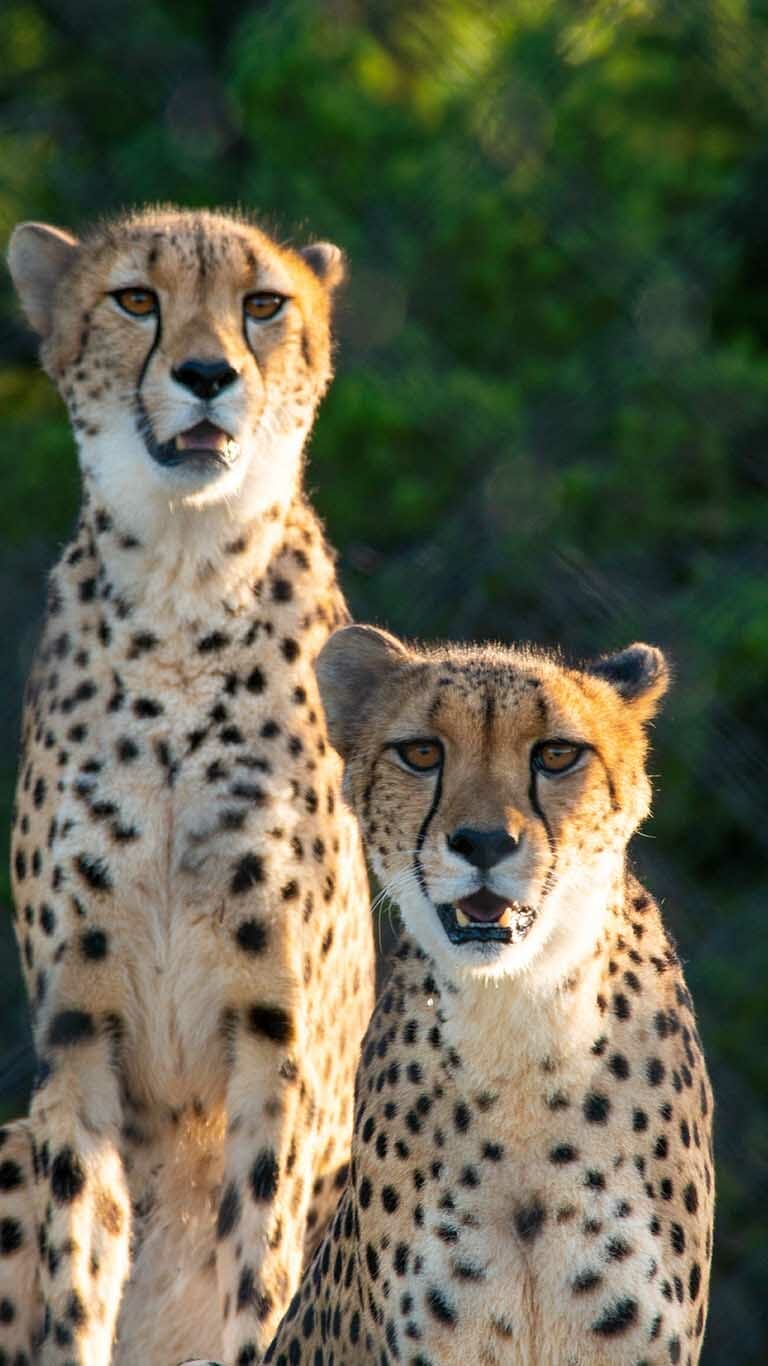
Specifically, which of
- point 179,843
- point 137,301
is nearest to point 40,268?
point 137,301

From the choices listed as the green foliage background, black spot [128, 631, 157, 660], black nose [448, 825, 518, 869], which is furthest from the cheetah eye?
the green foliage background

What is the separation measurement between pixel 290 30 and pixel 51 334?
11.8ft

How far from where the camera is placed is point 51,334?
2.96 meters

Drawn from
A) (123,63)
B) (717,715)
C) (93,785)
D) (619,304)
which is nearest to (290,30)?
(123,63)

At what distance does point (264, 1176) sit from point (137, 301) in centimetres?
101

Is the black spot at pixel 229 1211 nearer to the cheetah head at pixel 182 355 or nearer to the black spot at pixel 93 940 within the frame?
the black spot at pixel 93 940

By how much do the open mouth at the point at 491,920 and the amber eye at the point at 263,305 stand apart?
940mm

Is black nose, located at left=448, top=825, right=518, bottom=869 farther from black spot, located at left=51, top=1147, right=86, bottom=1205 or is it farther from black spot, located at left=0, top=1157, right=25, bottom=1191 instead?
black spot, located at left=0, top=1157, right=25, bottom=1191

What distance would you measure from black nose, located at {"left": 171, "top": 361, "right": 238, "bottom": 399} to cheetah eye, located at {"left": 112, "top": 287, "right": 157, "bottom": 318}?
15 centimetres

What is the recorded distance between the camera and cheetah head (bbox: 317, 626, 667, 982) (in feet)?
7.14

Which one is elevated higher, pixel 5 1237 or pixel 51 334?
pixel 51 334

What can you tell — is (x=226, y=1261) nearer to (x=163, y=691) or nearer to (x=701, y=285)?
(x=163, y=691)

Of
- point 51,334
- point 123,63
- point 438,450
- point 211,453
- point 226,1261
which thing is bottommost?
point 226,1261

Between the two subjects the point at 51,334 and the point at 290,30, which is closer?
the point at 51,334
